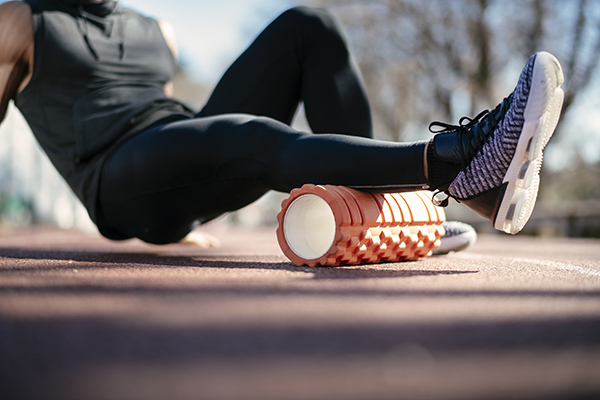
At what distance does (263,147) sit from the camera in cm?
119

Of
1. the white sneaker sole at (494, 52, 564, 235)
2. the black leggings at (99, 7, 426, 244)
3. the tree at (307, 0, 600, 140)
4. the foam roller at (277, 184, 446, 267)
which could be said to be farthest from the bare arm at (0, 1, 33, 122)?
the tree at (307, 0, 600, 140)

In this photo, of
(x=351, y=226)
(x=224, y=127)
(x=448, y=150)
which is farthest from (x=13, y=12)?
(x=448, y=150)

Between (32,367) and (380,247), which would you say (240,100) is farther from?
(32,367)

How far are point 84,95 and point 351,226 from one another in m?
1.02

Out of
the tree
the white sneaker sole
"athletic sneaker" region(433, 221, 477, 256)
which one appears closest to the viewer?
the white sneaker sole

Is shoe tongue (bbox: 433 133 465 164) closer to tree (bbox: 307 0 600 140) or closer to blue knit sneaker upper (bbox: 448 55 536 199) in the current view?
blue knit sneaker upper (bbox: 448 55 536 199)

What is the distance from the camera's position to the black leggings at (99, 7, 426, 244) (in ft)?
3.75

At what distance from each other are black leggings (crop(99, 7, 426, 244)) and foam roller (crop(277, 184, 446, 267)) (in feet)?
0.19

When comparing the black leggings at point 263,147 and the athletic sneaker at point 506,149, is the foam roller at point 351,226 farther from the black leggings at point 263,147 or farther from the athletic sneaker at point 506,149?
the athletic sneaker at point 506,149

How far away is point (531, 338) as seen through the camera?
0.57 metres

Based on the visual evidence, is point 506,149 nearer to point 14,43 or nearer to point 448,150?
point 448,150

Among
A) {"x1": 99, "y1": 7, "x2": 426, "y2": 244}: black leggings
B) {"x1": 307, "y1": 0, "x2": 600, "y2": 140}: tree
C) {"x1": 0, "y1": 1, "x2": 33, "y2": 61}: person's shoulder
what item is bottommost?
{"x1": 99, "y1": 7, "x2": 426, "y2": 244}: black leggings

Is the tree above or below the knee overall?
above

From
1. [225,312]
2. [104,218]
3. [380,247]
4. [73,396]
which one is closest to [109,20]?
[104,218]
